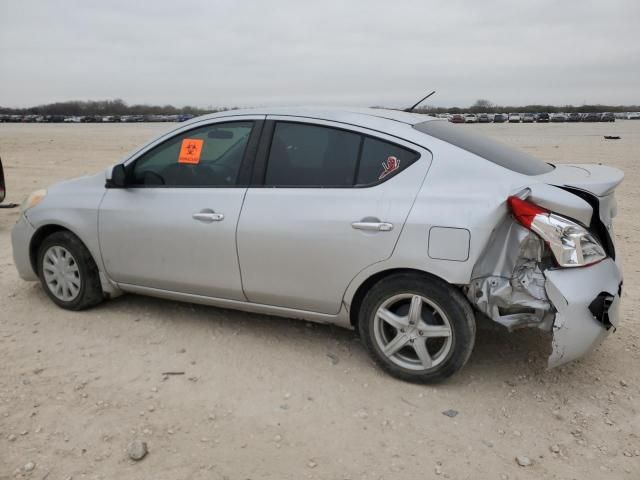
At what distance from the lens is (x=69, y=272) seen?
4613 mm

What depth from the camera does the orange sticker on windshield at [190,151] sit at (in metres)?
4.12

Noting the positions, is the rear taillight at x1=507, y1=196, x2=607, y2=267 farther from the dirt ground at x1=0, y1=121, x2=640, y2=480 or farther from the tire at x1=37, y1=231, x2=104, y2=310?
the tire at x1=37, y1=231, x2=104, y2=310

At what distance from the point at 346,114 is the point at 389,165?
1.73ft

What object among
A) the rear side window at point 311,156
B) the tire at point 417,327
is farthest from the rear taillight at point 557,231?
the rear side window at point 311,156

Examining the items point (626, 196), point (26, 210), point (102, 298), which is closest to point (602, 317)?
point (102, 298)

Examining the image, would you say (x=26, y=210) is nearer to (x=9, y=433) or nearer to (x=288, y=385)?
(x=9, y=433)

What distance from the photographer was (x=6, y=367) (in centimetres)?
379

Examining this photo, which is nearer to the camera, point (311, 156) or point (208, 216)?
point (311, 156)

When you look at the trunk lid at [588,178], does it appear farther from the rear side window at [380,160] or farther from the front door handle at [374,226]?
the front door handle at [374,226]

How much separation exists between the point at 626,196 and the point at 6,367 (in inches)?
394

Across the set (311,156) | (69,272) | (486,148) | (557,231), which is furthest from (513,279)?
(69,272)

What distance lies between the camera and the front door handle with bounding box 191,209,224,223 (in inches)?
152

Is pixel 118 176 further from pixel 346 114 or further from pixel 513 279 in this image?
pixel 513 279

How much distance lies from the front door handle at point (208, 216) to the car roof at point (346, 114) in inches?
28.9
